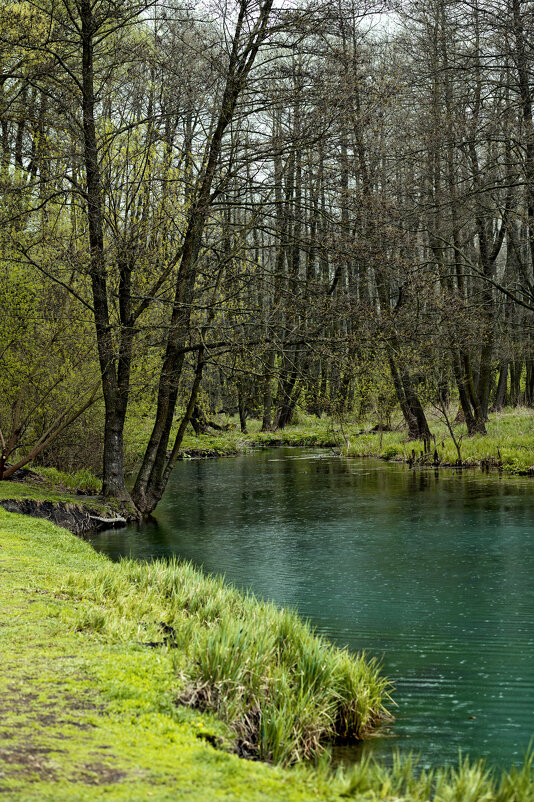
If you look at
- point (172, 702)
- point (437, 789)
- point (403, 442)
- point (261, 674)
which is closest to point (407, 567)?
point (261, 674)

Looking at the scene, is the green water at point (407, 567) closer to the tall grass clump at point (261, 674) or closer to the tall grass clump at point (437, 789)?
the tall grass clump at point (261, 674)

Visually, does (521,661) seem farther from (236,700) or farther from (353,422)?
(353,422)

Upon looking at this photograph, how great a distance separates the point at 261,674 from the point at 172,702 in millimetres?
756

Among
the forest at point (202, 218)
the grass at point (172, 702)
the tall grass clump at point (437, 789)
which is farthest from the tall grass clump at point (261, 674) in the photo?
the forest at point (202, 218)

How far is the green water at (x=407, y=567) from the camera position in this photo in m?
5.53

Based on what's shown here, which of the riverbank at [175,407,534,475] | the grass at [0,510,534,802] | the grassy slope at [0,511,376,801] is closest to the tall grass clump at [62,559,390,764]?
the grass at [0,510,534,802]

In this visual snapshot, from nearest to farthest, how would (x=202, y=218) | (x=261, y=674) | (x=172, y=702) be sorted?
(x=172, y=702), (x=261, y=674), (x=202, y=218)

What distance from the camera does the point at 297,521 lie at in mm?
14883

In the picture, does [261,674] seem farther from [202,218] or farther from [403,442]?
[403,442]

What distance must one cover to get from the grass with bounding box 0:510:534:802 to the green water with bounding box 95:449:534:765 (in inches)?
26.2

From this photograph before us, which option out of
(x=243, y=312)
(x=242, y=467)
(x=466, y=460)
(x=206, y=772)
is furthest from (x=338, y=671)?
(x=242, y=467)

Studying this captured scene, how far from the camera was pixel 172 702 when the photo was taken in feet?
14.5

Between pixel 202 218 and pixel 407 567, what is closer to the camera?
pixel 407 567

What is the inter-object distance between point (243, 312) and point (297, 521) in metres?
4.35
